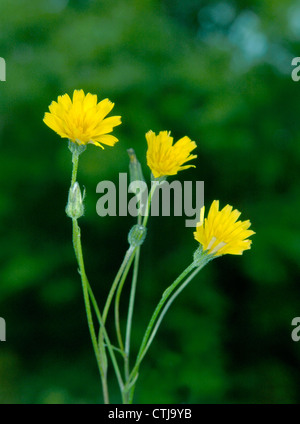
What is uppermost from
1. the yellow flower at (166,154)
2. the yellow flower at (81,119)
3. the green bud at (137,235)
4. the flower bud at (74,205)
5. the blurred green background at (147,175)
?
the blurred green background at (147,175)

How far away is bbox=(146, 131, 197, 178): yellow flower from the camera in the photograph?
1.19ft

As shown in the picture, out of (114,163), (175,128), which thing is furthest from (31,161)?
(175,128)

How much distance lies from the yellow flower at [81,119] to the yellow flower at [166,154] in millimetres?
30

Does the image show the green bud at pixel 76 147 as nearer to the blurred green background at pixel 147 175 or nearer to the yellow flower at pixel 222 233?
the yellow flower at pixel 222 233

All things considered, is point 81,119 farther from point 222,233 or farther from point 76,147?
point 222,233

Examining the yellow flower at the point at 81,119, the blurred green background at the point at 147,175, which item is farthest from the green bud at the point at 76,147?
the blurred green background at the point at 147,175

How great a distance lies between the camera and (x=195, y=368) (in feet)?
4.49

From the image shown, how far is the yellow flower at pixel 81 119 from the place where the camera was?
35cm

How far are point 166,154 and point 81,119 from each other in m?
0.07

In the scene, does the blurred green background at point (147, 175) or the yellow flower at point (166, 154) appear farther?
the blurred green background at point (147, 175)

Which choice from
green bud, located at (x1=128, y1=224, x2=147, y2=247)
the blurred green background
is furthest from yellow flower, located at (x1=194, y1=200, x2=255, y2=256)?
the blurred green background

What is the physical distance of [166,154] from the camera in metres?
0.37

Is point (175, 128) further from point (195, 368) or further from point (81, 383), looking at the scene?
point (81, 383)

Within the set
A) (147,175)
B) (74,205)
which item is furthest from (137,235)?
(147,175)
